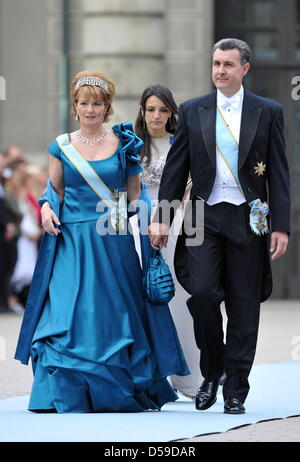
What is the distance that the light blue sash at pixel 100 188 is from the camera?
7.71 meters

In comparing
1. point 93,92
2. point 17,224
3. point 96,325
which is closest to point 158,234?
point 96,325

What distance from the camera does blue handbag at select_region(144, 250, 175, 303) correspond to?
7.60 m

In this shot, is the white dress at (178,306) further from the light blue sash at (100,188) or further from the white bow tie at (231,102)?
the white bow tie at (231,102)

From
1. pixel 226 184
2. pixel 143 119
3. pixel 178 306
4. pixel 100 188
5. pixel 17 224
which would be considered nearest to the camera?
pixel 226 184

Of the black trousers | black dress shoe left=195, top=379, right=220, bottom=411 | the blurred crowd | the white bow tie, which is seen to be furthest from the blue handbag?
the blurred crowd

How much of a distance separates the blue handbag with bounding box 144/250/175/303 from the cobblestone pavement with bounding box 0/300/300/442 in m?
0.92

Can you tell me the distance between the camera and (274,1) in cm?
1667

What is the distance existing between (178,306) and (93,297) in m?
1.00

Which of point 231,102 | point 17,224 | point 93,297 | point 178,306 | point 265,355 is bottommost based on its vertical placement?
point 265,355

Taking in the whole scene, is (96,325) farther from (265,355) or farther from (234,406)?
(265,355)

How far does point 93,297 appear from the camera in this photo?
25.0 ft

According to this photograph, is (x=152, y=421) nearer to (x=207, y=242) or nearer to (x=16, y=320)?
(x=207, y=242)

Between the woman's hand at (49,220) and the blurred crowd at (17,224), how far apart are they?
7717mm

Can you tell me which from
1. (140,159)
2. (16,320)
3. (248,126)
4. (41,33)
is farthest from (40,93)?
(248,126)
